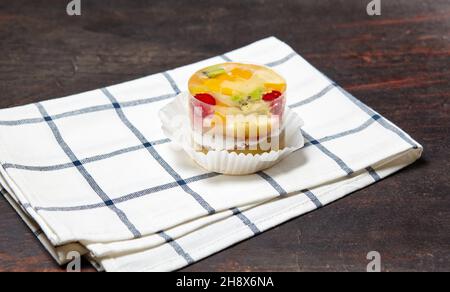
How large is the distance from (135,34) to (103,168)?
41cm

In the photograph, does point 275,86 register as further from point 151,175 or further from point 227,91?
point 151,175

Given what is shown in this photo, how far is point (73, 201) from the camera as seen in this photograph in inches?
33.6

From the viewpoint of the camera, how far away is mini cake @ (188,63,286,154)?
0.88 meters

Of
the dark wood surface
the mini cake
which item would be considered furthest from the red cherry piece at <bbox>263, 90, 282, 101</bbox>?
the dark wood surface

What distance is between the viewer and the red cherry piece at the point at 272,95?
90 centimetres

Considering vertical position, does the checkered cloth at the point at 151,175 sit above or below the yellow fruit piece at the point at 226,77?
below

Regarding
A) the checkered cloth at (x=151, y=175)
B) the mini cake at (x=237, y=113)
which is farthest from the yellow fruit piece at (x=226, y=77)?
the checkered cloth at (x=151, y=175)

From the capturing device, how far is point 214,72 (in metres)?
0.95

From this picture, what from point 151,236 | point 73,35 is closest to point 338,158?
point 151,236

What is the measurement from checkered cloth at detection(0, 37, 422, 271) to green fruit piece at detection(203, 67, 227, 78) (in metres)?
0.10

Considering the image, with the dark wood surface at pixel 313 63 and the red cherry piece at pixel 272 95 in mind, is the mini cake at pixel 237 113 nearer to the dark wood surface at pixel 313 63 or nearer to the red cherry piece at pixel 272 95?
the red cherry piece at pixel 272 95

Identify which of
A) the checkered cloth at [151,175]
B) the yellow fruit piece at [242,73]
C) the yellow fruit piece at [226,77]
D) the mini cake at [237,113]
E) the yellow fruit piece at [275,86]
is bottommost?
the checkered cloth at [151,175]

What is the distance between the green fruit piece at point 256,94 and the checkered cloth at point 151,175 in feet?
0.29

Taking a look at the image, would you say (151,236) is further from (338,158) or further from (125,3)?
(125,3)
